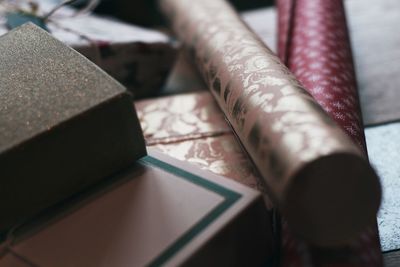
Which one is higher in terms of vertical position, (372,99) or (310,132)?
(310,132)

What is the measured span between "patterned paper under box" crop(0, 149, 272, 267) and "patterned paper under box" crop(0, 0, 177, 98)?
0.31 meters

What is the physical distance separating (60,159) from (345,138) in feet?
0.85

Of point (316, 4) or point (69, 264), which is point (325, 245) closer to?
point (69, 264)

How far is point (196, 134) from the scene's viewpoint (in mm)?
821

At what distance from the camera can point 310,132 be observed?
54 cm

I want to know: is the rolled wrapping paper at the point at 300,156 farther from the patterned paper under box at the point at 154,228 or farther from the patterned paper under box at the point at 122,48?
the patterned paper under box at the point at 122,48

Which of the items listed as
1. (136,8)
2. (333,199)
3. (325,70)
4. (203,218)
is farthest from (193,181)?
(136,8)

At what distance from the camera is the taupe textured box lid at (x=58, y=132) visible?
0.57 metres

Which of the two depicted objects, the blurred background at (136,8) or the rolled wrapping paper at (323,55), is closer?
the rolled wrapping paper at (323,55)

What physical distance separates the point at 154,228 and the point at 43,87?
178mm

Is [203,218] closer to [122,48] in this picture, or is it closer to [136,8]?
[122,48]

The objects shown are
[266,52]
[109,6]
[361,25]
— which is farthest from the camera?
[109,6]

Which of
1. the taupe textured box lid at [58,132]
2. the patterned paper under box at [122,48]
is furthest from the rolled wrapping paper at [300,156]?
the patterned paper under box at [122,48]

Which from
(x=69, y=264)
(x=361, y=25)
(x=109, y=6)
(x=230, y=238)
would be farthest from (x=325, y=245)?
(x=109, y=6)
